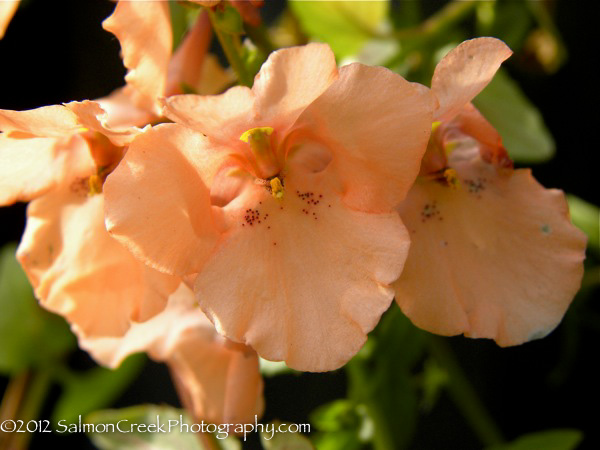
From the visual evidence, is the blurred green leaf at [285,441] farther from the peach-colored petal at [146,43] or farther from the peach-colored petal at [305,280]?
the peach-colored petal at [146,43]

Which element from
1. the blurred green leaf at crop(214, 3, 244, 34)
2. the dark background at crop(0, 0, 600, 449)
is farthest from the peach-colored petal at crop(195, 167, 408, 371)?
the dark background at crop(0, 0, 600, 449)

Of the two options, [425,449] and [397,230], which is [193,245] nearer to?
[397,230]

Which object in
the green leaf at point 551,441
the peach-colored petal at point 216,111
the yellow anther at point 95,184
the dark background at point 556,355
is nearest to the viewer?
the peach-colored petal at point 216,111

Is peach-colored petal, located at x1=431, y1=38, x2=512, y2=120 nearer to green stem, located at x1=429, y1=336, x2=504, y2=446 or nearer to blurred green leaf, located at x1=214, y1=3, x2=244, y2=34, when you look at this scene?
blurred green leaf, located at x1=214, y1=3, x2=244, y2=34

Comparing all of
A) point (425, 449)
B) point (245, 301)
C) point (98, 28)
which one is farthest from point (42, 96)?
point (245, 301)

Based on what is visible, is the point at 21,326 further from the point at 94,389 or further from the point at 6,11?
the point at 6,11

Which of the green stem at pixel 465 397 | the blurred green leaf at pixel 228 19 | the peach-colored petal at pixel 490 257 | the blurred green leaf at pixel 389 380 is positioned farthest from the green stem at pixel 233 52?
the green stem at pixel 465 397
